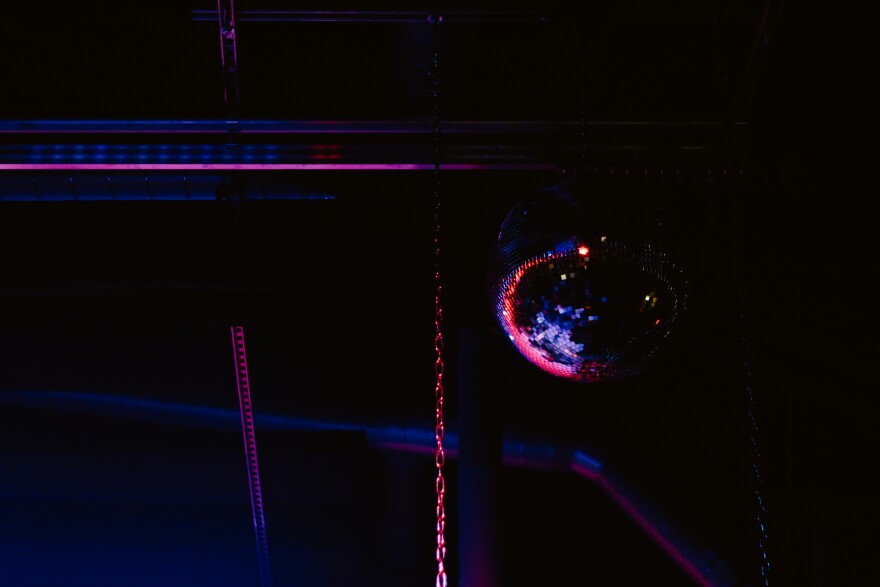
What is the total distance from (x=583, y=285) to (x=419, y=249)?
5.28 feet

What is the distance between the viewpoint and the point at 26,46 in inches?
93.7

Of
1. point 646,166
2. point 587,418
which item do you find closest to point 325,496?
point 587,418

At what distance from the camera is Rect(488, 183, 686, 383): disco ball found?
4.91 feet

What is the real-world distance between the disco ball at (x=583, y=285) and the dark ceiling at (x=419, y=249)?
0.07 meters

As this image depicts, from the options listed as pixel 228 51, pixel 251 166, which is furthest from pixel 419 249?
pixel 228 51

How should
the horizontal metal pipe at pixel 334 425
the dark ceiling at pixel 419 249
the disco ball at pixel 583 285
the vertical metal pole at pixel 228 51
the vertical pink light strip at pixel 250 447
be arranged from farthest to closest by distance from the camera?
the horizontal metal pipe at pixel 334 425 < the vertical pink light strip at pixel 250 447 < the dark ceiling at pixel 419 249 < the vertical metal pole at pixel 228 51 < the disco ball at pixel 583 285

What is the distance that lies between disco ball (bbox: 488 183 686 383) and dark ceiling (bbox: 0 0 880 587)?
0.24 ft

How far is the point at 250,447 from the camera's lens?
4613mm

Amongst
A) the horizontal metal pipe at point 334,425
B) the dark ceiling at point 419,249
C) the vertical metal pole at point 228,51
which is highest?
the vertical metal pole at point 228,51

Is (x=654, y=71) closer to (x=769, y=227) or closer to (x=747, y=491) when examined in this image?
(x=769, y=227)

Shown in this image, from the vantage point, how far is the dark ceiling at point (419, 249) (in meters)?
2.20

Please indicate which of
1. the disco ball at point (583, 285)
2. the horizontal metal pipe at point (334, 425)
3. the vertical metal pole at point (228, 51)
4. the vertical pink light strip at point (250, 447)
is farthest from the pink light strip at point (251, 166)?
the horizontal metal pipe at point (334, 425)

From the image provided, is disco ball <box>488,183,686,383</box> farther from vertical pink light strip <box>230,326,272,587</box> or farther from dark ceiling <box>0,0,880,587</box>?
vertical pink light strip <box>230,326,272,587</box>

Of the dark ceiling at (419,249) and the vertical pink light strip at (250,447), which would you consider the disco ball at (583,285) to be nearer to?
the dark ceiling at (419,249)
